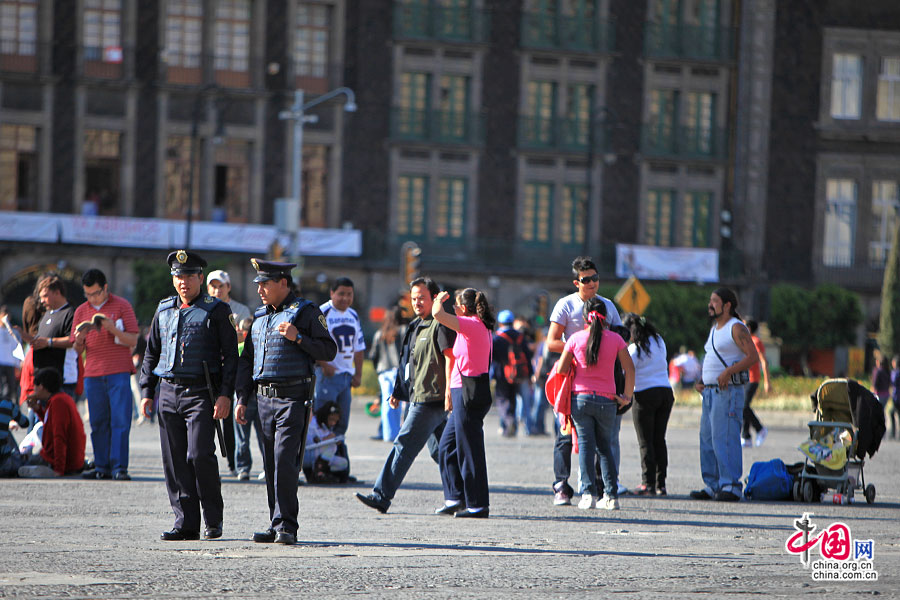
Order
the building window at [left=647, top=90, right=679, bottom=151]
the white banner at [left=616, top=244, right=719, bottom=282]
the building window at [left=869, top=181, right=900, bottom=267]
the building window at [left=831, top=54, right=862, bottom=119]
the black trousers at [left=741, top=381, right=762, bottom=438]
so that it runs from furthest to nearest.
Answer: the building window at [left=869, top=181, right=900, bottom=267] < the building window at [left=831, top=54, right=862, bottom=119] < the building window at [left=647, top=90, right=679, bottom=151] < the white banner at [left=616, top=244, right=719, bottom=282] < the black trousers at [left=741, top=381, right=762, bottom=438]

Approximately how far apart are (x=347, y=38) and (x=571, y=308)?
Result: 38.9 metres

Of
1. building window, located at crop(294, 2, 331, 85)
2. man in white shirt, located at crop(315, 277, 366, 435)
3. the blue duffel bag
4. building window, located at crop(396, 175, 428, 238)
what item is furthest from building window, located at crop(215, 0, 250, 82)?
the blue duffel bag

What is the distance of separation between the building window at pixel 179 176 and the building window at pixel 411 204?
7008 millimetres

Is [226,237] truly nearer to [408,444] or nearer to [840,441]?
[840,441]

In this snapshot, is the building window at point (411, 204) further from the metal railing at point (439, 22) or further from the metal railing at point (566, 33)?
the metal railing at point (566, 33)

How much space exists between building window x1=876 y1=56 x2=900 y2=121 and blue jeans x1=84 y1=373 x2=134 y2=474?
4711cm

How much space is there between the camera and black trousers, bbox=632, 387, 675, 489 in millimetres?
13984

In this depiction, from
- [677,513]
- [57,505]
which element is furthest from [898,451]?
[57,505]

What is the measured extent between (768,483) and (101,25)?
127 ft

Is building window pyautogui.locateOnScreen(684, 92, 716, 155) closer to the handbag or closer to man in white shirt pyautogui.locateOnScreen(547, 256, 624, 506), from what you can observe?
the handbag

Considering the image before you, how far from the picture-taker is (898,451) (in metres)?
23.0

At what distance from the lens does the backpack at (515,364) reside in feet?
74.4

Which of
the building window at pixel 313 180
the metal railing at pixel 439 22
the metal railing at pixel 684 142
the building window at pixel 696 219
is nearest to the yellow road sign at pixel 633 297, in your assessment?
the building window at pixel 313 180

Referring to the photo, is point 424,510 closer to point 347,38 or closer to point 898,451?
point 898,451
